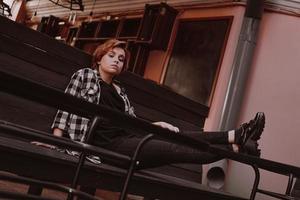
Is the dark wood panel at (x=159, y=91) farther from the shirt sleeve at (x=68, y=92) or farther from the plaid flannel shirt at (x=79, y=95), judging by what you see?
the shirt sleeve at (x=68, y=92)

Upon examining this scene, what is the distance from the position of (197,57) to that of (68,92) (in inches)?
146

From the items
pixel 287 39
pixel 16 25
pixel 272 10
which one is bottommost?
pixel 16 25

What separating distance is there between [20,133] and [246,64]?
4226 mm

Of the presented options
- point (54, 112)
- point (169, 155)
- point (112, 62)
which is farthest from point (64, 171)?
point (112, 62)

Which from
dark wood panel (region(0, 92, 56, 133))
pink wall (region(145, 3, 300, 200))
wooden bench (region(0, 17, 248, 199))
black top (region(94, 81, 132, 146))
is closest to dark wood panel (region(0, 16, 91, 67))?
wooden bench (region(0, 17, 248, 199))

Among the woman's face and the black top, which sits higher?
the woman's face

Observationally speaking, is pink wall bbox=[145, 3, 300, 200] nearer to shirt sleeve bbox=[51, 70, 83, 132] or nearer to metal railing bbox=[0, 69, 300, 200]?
shirt sleeve bbox=[51, 70, 83, 132]

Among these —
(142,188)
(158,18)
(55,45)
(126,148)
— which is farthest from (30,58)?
(158,18)

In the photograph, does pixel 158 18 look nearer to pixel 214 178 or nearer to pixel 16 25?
pixel 214 178

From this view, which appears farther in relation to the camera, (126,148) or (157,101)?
(157,101)

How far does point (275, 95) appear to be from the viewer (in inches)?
195

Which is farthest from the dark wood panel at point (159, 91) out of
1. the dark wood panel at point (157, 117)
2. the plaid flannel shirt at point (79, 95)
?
the plaid flannel shirt at point (79, 95)

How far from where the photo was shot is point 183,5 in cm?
614

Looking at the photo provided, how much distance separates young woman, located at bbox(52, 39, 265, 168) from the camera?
177 centimetres
